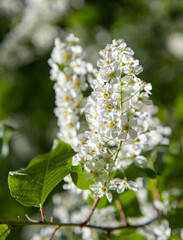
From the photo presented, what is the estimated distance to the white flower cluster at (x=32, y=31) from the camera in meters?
→ 2.90

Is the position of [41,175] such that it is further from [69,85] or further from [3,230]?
[69,85]

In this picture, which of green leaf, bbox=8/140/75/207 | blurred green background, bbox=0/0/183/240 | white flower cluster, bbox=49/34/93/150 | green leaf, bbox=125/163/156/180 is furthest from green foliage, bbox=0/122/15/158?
blurred green background, bbox=0/0/183/240

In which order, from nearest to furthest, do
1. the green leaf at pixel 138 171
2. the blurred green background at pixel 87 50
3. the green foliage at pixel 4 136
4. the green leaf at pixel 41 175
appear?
1. the green leaf at pixel 41 175
2. the green leaf at pixel 138 171
3. the green foliage at pixel 4 136
4. the blurred green background at pixel 87 50

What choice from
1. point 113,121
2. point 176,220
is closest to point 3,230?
point 113,121

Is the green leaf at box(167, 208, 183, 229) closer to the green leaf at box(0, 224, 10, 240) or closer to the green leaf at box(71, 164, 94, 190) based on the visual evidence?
the green leaf at box(71, 164, 94, 190)

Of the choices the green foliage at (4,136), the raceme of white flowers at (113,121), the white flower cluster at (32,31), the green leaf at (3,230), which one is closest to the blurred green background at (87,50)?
the white flower cluster at (32,31)

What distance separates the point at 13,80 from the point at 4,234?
2635mm

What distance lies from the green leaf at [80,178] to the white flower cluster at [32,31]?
2308mm

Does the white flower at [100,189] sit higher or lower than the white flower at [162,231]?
higher

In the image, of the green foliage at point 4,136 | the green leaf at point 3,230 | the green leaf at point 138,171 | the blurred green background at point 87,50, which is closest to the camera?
the green leaf at point 3,230

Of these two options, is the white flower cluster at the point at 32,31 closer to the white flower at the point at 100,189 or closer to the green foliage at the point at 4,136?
the green foliage at the point at 4,136

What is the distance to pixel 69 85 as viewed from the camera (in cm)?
108

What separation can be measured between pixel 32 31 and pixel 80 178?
95.9 inches

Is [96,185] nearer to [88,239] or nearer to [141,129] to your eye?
[141,129]
